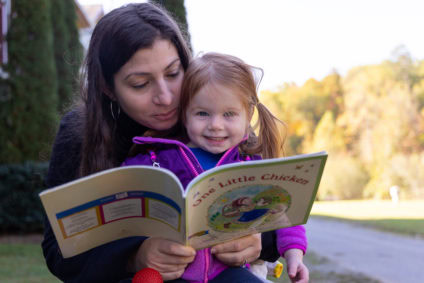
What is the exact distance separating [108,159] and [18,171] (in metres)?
6.75

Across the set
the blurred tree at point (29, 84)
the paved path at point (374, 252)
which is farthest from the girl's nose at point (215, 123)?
the blurred tree at point (29, 84)

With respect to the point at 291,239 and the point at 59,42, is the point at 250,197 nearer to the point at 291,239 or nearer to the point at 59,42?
the point at 291,239

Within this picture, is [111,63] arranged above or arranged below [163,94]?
above

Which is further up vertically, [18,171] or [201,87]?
[201,87]

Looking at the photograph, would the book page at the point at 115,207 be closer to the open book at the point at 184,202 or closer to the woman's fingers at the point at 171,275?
the open book at the point at 184,202

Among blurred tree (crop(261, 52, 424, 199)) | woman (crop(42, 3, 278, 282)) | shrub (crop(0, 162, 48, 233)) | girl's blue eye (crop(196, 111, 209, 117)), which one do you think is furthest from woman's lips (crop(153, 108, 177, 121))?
blurred tree (crop(261, 52, 424, 199))

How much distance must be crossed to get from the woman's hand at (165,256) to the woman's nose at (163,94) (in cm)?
59

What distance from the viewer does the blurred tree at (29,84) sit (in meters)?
8.78

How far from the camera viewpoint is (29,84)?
9.05 metres

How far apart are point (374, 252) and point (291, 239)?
21.4ft

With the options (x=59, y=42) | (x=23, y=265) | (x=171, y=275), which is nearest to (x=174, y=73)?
(x=171, y=275)

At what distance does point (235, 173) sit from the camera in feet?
4.76

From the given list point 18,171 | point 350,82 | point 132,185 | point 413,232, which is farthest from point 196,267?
point 350,82

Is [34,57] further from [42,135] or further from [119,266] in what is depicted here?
[119,266]
